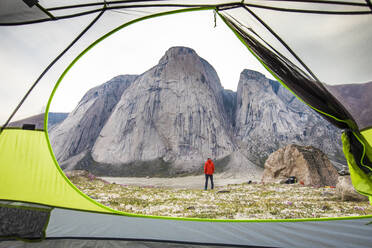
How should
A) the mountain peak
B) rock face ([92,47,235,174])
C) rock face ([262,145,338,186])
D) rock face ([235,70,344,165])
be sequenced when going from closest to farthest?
rock face ([262,145,338,186]) → rock face ([92,47,235,174]) → rock face ([235,70,344,165]) → the mountain peak

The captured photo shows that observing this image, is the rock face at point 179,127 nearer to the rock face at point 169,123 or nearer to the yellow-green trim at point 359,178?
the rock face at point 169,123

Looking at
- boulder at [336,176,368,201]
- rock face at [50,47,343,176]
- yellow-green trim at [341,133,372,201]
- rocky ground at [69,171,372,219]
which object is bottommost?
rocky ground at [69,171,372,219]

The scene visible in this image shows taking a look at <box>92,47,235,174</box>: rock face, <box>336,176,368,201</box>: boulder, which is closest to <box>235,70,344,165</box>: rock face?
<box>92,47,235,174</box>: rock face

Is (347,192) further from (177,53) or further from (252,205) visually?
(177,53)

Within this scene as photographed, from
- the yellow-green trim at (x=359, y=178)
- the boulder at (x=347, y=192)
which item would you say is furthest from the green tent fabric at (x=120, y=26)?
the boulder at (x=347, y=192)

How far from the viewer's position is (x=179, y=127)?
25.2m

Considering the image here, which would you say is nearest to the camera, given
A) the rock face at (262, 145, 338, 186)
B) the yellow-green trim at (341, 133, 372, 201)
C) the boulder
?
the yellow-green trim at (341, 133, 372, 201)

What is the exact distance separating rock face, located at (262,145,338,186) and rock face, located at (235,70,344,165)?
13463mm

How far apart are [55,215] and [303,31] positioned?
369 cm

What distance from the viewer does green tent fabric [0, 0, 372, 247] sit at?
207 cm

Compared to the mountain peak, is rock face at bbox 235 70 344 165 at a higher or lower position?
lower

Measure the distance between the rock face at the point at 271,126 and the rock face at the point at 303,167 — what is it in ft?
44.2

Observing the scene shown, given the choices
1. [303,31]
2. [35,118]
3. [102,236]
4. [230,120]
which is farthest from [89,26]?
[230,120]

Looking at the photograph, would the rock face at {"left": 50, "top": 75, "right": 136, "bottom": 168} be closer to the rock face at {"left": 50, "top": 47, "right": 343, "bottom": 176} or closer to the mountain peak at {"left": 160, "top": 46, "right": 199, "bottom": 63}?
the rock face at {"left": 50, "top": 47, "right": 343, "bottom": 176}
